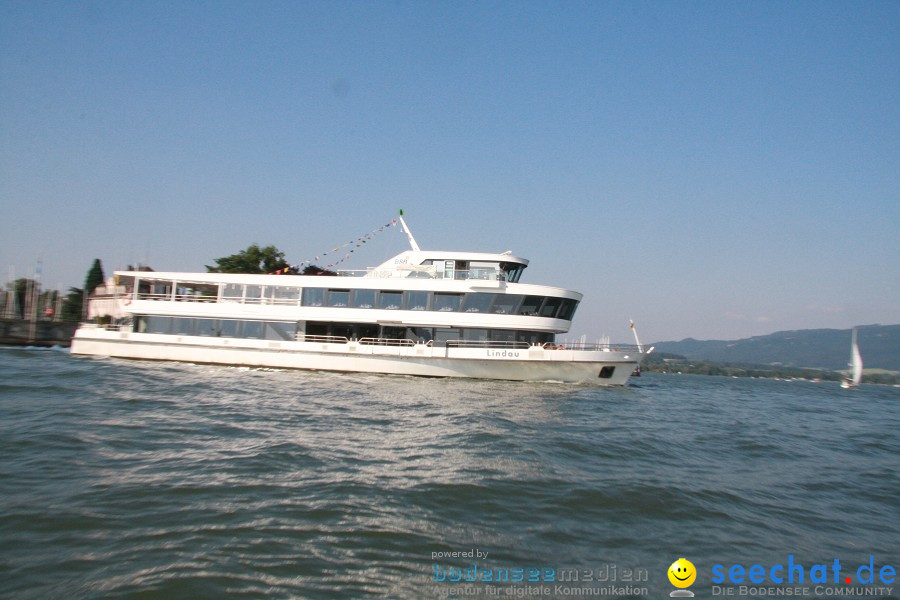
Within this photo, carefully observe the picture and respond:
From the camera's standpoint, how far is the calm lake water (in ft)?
16.5

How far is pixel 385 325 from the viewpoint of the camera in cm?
2362

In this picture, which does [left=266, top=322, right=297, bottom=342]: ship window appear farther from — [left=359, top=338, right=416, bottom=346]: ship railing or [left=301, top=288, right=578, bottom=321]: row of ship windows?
[left=359, top=338, right=416, bottom=346]: ship railing

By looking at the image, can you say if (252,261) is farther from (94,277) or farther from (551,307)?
(551,307)

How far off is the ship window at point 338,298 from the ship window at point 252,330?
3.24 metres

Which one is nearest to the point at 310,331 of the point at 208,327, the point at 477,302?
the point at 208,327

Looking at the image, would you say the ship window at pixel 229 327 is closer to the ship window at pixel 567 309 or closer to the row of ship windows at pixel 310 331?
the row of ship windows at pixel 310 331

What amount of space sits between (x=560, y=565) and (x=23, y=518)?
566 cm

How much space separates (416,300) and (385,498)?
648 inches

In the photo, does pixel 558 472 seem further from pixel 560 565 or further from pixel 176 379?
pixel 176 379

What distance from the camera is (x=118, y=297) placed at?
2781 cm

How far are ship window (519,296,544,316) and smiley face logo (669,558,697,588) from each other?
56.9ft

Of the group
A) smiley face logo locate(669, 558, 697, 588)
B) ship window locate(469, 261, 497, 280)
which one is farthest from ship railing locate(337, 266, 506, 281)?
smiley face logo locate(669, 558, 697, 588)

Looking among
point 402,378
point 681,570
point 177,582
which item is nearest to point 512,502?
point 681,570

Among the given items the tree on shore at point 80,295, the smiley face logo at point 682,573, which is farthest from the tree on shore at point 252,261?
the smiley face logo at point 682,573
